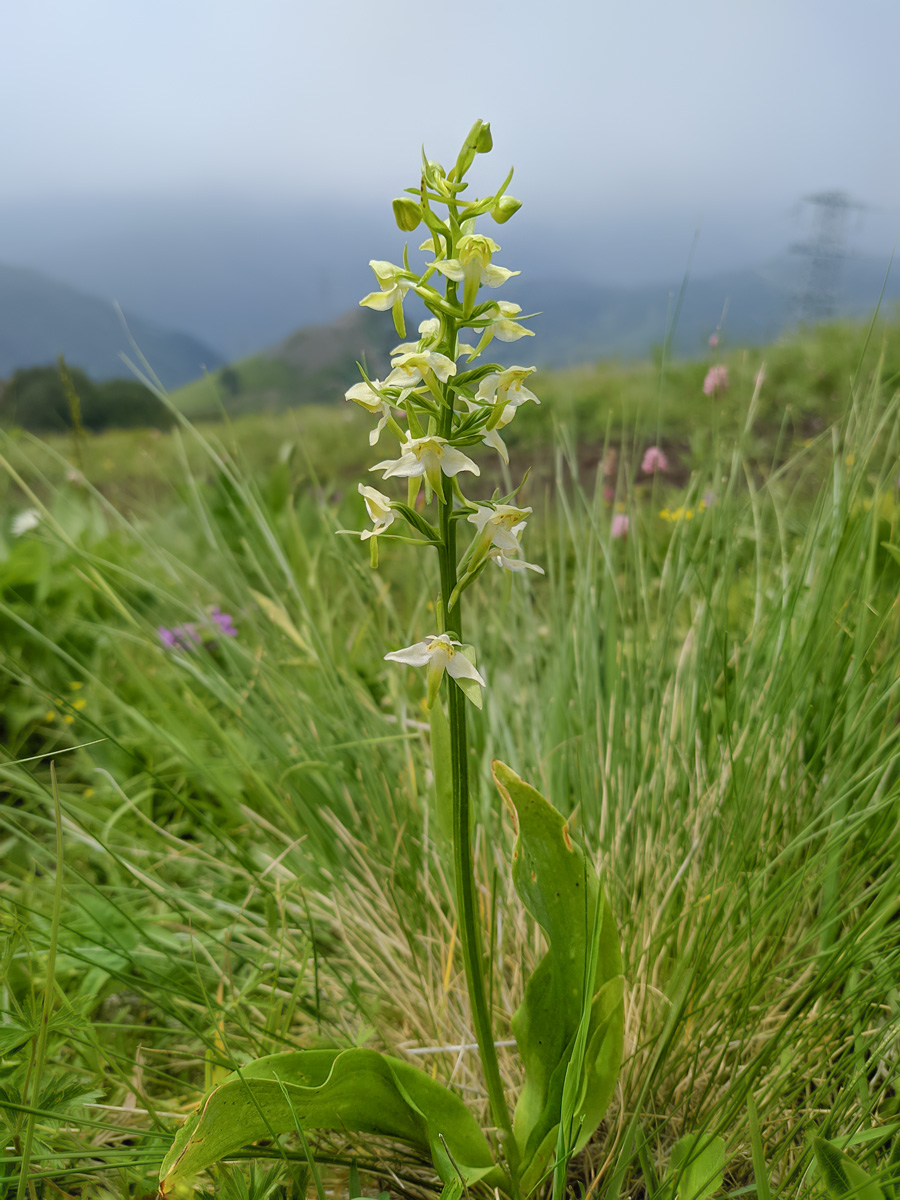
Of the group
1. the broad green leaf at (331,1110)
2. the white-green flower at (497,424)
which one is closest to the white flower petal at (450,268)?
the white-green flower at (497,424)

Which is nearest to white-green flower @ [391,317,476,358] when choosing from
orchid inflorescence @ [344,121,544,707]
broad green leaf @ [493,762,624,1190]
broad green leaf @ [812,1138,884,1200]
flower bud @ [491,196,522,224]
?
orchid inflorescence @ [344,121,544,707]

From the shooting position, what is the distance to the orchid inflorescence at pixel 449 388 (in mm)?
674

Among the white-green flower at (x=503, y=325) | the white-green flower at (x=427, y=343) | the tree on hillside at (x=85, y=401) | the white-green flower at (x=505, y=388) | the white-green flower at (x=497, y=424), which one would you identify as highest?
the white-green flower at (x=503, y=325)

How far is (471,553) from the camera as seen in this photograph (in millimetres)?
715

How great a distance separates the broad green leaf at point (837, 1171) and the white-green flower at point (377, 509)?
2.18ft

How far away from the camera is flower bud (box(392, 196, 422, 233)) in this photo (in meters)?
0.68

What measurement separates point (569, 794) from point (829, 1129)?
0.68 m

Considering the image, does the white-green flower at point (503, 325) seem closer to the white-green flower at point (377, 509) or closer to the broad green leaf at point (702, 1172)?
the white-green flower at point (377, 509)

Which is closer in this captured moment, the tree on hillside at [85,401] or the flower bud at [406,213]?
the flower bud at [406,213]

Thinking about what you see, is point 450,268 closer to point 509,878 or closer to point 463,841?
point 463,841

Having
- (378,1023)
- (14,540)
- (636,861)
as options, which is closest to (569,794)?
(636,861)

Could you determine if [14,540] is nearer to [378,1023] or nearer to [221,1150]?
[378,1023]

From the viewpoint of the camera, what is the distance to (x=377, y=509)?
74cm

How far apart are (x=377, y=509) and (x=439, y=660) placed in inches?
6.6
